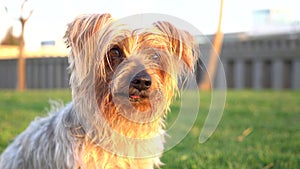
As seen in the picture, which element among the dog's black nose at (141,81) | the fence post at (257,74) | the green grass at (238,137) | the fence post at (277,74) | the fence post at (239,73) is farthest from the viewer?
the fence post at (239,73)

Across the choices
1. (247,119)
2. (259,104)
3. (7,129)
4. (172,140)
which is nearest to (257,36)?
(259,104)

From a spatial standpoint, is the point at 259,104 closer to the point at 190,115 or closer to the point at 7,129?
the point at 7,129

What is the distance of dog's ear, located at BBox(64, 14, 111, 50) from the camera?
293 centimetres

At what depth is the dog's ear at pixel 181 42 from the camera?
10.1 ft

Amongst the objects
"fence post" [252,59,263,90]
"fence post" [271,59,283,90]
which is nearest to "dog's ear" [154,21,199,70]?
"fence post" [271,59,283,90]

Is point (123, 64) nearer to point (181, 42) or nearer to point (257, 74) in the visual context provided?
point (181, 42)

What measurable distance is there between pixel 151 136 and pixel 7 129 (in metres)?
3.35

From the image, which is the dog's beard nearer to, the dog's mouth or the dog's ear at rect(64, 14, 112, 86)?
the dog's mouth

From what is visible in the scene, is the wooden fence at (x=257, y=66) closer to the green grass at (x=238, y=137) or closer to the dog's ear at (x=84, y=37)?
the green grass at (x=238, y=137)

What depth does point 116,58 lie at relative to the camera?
116 inches

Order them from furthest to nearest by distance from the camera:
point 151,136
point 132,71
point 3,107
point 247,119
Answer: point 3,107
point 247,119
point 151,136
point 132,71

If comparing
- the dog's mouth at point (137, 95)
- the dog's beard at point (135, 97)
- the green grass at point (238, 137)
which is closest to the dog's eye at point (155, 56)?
the dog's beard at point (135, 97)

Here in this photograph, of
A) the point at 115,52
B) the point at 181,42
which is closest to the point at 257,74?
the point at 181,42

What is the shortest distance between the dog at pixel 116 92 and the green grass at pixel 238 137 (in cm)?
48
